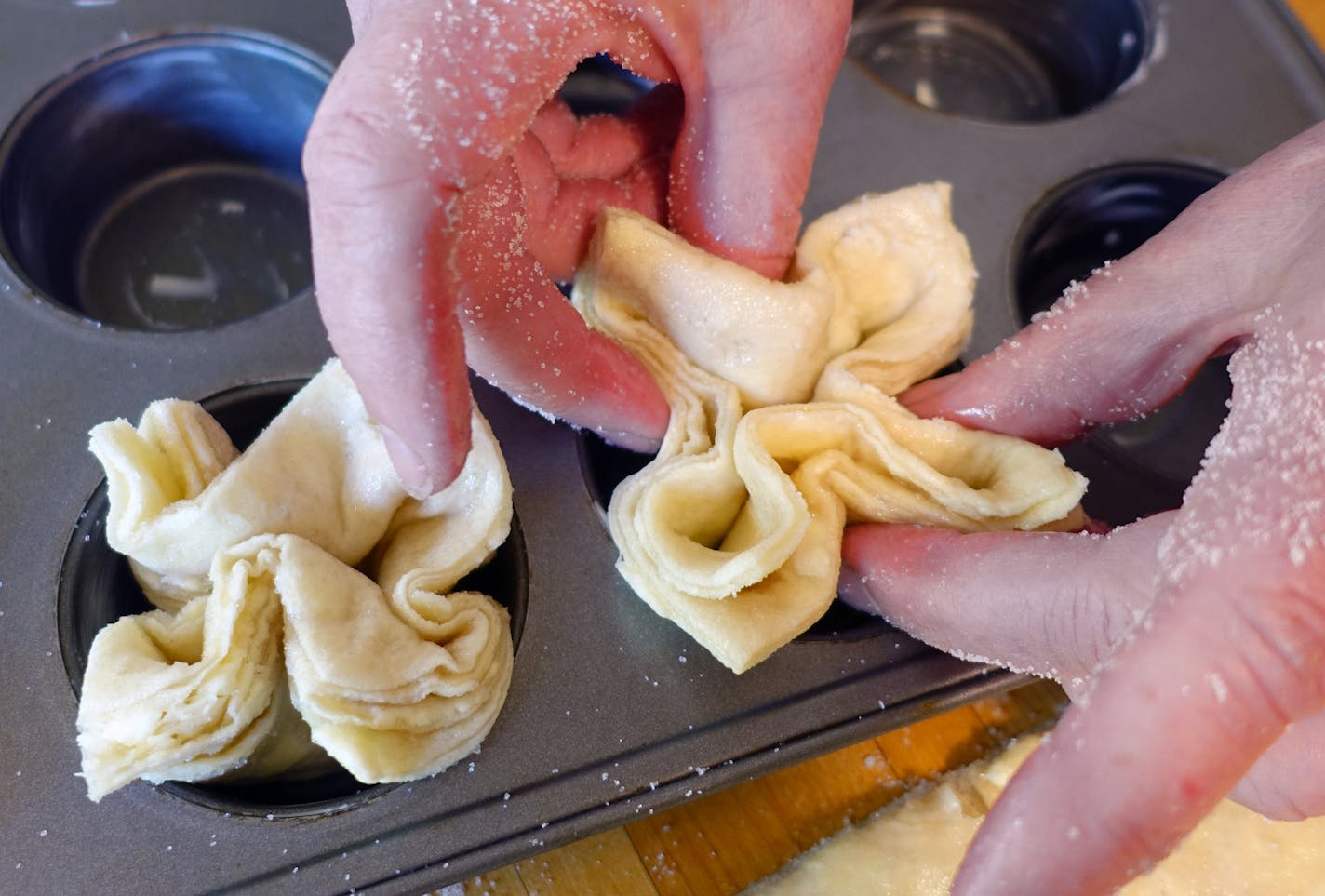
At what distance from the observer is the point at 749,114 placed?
2.22 ft

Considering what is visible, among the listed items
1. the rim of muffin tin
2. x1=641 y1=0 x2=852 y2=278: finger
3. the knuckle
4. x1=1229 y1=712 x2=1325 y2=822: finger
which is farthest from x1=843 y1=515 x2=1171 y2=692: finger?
the rim of muffin tin

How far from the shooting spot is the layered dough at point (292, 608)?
576mm

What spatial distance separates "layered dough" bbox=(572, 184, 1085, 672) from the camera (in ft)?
2.15

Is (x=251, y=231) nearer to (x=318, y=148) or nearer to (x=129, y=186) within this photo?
(x=129, y=186)

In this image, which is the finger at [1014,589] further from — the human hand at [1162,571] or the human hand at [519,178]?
the human hand at [519,178]

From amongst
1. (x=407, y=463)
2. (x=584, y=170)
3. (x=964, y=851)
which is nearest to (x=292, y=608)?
(x=407, y=463)

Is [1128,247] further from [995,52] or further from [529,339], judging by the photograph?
[529,339]

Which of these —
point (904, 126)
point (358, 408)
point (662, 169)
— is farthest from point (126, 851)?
point (904, 126)

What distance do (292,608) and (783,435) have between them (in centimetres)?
35

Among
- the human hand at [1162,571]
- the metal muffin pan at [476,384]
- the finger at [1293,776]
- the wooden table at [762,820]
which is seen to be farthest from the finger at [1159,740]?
the wooden table at [762,820]

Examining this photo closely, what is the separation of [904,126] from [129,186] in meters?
0.81

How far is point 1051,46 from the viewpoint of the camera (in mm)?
1224

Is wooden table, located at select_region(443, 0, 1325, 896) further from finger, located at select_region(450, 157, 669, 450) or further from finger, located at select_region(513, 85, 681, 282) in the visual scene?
finger, located at select_region(513, 85, 681, 282)

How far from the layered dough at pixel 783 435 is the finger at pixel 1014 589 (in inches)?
1.4
